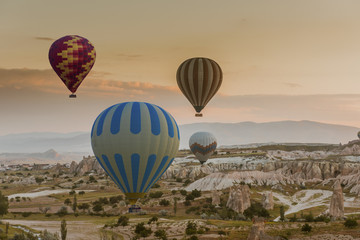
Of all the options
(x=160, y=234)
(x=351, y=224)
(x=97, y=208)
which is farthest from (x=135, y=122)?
(x=97, y=208)

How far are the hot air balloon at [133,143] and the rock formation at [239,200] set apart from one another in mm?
33618

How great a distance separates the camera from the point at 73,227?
225 feet

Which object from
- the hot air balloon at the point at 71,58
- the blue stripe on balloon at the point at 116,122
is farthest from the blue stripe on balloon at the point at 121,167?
the hot air balloon at the point at 71,58

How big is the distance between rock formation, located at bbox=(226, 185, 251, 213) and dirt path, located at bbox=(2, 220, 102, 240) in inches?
997

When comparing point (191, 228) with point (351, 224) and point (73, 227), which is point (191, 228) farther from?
point (351, 224)

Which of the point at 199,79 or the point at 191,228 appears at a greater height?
the point at 199,79

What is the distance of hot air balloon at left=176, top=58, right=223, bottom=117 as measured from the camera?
82250 mm

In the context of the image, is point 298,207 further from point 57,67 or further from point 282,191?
point 57,67

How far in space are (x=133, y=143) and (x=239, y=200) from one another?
1472 inches

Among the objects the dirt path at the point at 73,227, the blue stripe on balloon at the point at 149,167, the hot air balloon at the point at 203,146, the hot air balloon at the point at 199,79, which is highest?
the hot air balloon at the point at 199,79

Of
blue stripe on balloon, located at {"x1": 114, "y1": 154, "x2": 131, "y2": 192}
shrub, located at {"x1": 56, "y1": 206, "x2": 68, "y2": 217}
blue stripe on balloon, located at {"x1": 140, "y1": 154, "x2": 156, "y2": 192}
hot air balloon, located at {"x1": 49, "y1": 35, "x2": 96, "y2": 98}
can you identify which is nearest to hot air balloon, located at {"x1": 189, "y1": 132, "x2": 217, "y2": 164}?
shrub, located at {"x1": 56, "y1": 206, "x2": 68, "y2": 217}

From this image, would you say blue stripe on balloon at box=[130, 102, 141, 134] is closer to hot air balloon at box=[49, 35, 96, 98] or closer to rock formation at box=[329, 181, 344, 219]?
hot air balloon at box=[49, 35, 96, 98]

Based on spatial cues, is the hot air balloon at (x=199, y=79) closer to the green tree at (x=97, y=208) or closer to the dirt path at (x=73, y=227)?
the green tree at (x=97, y=208)

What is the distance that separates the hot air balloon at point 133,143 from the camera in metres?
49.2
